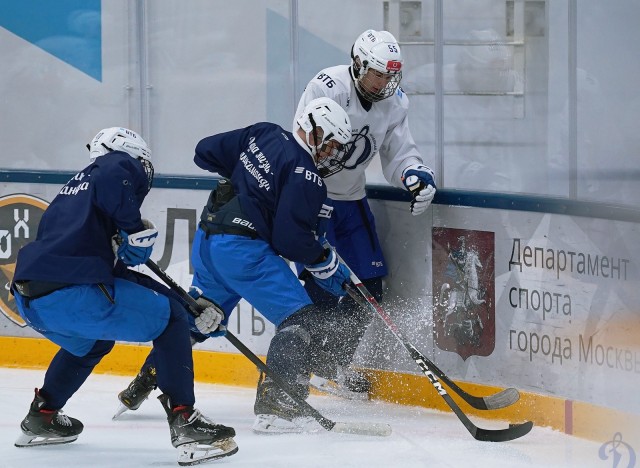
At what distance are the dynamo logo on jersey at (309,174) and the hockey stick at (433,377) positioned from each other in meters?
0.41

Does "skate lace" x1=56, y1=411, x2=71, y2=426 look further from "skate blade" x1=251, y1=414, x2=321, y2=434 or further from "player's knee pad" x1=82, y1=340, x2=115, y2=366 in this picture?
"skate blade" x1=251, y1=414, x2=321, y2=434

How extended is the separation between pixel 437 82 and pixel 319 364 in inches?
44.2

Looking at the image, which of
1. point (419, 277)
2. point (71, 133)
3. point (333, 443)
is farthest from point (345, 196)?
point (71, 133)

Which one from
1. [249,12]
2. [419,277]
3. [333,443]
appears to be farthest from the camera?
[249,12]

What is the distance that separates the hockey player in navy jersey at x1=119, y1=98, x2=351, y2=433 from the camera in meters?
4.26

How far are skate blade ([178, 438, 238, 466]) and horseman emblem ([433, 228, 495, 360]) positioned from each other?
104 cm

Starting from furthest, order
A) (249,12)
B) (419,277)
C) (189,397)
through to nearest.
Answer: (249,12)
(419,277)
(189,397)

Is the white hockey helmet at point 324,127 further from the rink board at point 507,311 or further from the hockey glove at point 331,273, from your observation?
the rink board at point 507,311

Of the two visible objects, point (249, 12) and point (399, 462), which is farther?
point (249, 12)

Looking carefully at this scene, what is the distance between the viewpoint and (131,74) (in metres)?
5.77

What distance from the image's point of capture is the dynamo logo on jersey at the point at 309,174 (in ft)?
13.9

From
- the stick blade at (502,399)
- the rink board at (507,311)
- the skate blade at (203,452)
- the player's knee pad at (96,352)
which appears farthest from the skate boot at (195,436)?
the rink board at (507,311)

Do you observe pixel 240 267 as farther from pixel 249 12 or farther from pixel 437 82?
pixel 249 12

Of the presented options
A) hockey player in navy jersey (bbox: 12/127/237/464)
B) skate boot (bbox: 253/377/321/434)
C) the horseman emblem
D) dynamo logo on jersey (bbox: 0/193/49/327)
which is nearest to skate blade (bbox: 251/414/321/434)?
skate boot (bbox: 253/377/321/434)
